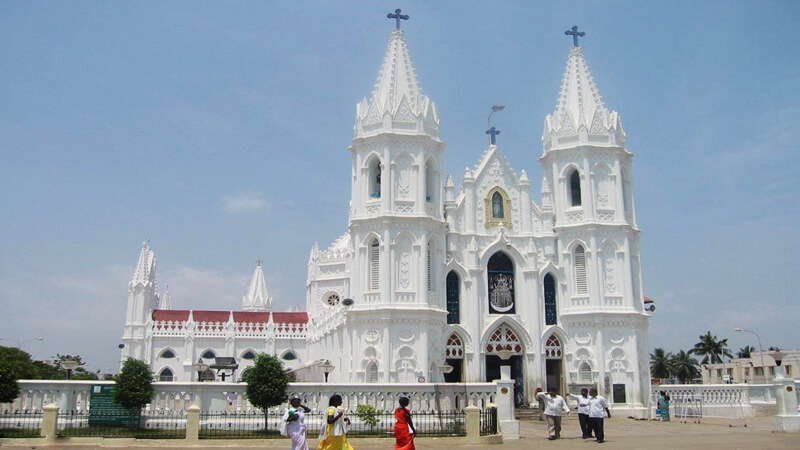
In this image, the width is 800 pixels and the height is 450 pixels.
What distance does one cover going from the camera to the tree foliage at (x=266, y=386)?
80.3 feet

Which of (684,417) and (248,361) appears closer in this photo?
(684,417)

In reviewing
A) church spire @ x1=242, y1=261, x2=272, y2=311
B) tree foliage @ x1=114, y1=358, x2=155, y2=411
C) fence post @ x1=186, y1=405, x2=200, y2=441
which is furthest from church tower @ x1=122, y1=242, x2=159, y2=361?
fence post @ x1=186, y1=405, x2=200, y2=441

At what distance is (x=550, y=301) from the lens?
3972 cm

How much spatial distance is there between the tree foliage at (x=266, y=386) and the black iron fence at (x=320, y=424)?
0.60 meters

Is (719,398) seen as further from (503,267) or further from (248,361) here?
(248,361)

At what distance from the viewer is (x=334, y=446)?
44.0ft

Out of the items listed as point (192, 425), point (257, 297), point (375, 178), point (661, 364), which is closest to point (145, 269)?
point (257, 297)

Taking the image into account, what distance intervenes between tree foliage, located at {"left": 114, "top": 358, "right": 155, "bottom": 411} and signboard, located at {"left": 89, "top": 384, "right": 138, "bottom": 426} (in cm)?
30

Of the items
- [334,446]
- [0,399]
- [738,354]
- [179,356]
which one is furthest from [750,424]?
[738,354]

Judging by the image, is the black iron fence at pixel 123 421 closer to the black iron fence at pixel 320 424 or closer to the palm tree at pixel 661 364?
the black iron fence at pixel 320 424

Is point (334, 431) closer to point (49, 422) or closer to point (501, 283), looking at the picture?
point (49, 422)

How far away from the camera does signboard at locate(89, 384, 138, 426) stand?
78.4 feet

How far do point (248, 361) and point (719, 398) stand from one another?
36.3m

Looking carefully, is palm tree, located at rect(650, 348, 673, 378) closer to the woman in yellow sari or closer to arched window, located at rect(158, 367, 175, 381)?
arched window, located at rect(158, 367, 175, 381)
